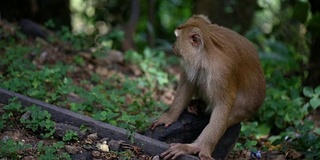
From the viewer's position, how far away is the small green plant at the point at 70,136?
4.66 metres

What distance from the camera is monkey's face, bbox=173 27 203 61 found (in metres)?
4.88

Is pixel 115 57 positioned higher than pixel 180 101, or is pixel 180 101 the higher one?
pixel 180 101

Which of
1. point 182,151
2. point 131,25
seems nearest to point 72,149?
point 182,151

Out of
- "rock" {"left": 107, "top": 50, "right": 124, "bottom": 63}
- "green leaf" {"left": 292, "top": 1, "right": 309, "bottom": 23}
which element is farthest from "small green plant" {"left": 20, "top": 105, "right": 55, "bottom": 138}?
"green leaf" {"left": 292, "top": 1, "right": 309, "bottom": 23}

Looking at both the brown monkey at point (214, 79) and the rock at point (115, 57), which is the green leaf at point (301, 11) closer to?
the brown monkey at point (214, 79)

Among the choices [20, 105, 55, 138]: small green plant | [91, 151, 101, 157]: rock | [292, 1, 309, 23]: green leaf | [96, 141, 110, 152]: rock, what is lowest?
[91, 151, 101, 157]: rock

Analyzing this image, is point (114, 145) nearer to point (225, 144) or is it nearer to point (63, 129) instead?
point (63, 129)

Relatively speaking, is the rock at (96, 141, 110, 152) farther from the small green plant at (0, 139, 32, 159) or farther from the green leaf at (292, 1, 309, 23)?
the green leaf at (292, 1, 309, 23)

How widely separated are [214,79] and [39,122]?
1584 millimetres

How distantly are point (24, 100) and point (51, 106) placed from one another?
0.90 feet

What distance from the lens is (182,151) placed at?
4707mm

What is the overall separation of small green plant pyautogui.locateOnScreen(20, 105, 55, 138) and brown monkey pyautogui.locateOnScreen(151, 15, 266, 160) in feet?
3.34

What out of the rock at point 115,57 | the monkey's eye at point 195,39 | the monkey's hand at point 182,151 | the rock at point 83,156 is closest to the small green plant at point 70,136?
the rock at point 83,156

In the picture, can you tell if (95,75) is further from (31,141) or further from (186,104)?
(31,141)
